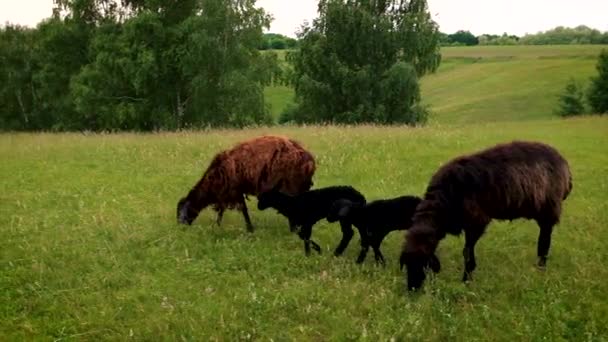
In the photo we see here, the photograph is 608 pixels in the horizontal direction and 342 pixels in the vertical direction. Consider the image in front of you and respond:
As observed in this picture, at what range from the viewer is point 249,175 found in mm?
10312

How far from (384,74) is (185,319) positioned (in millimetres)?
29399

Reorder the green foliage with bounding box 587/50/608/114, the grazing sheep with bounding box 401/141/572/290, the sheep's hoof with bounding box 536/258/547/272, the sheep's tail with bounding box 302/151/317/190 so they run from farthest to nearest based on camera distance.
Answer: the green foliage with bounding box 587/50/608/114
the sheep's tail with bounding box 302/151/317/190
the sheep's hoof with bounding box 536/258/547/272
the grazing sheep with bounding box 401/141/572/290

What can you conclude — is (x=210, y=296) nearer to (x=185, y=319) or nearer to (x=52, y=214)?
(x=185, y=319)

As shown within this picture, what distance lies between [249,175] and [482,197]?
4.24m

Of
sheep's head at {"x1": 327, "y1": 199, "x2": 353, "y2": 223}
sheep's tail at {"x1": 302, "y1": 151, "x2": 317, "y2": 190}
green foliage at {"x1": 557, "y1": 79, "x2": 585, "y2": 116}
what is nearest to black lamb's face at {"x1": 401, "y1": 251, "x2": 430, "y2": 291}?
sheep's head at {"x1": 327, "y1": 199, "x2": 353, "y2": 223}

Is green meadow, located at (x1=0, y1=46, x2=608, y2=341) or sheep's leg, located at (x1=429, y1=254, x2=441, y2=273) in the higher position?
sheep's leg, located at (x1=429, y1=254, x2=441, y2=273)

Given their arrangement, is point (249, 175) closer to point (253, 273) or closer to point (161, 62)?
point (253, 273)

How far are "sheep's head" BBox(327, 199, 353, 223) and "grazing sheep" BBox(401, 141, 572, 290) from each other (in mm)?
1295

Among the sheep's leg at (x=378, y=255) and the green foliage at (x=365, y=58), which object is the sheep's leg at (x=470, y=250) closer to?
the sheep's leg at (x=378, y=255)

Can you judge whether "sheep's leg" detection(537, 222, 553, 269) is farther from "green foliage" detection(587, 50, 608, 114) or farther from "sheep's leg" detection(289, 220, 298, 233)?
"green foliage" detection(587, 50, 608, 114)

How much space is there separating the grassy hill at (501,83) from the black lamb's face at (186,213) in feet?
163

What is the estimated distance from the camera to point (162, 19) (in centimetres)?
3347

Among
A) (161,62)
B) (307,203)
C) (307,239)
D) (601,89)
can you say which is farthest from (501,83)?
(307,239)

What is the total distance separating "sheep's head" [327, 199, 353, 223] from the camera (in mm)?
8602
